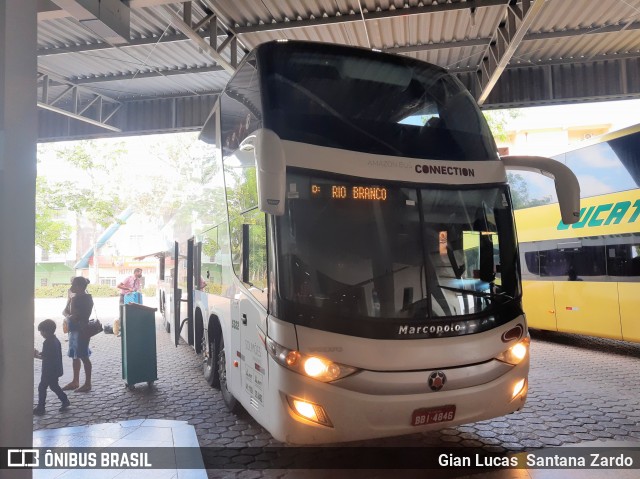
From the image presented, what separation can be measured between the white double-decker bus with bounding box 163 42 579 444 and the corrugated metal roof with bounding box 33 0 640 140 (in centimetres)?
→ 360

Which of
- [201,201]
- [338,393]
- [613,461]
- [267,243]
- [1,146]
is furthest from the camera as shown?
[201,201]

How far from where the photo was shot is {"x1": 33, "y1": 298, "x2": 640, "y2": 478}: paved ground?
4.85 meters

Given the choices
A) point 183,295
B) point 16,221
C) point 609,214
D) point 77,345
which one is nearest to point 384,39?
point 609,214

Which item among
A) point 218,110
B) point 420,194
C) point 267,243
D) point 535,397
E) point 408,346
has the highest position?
point 218,110

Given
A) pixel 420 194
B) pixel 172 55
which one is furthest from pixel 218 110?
pixel 172 55

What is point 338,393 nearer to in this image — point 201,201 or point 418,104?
point 418,104

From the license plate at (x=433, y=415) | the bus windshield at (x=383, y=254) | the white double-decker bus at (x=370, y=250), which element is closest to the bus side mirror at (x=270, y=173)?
the white double-decker bus at (x=370, y=250)

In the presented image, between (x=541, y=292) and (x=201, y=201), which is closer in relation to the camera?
(x=201, y=201)

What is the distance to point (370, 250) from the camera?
12.5ft

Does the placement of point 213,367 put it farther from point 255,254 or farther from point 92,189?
point 92,189

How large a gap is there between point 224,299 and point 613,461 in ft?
13.7

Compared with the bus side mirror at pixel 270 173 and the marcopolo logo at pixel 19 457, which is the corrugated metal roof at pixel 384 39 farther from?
the marcopolo logo at pixel 19 457

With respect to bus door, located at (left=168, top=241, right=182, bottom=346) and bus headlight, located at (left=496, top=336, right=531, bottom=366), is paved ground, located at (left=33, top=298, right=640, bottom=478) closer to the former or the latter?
bus door, located at (left=168, top=241, right=182, bottom=346)

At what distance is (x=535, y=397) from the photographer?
6.39 metres
